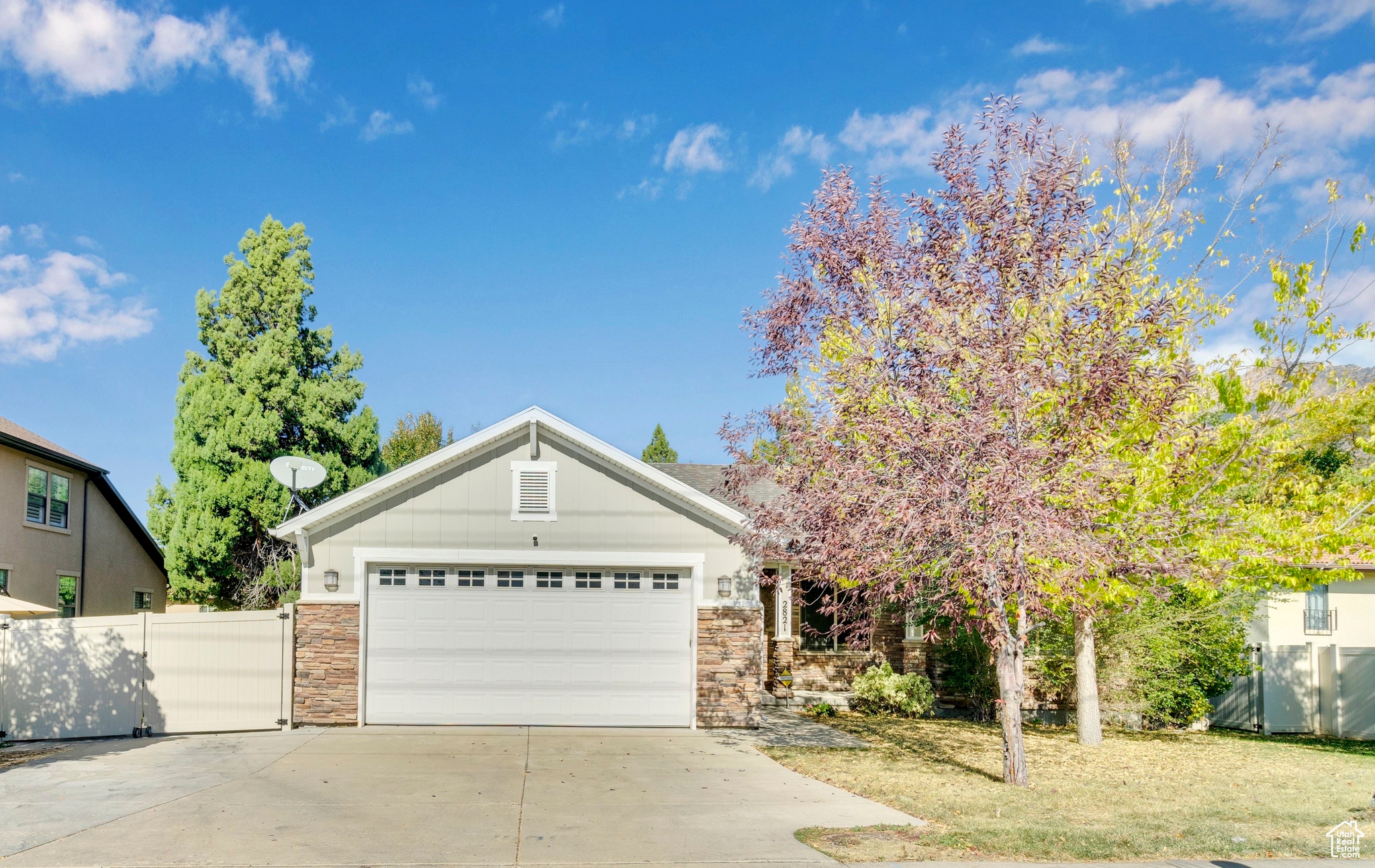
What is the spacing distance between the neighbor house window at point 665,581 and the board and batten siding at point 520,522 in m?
0.41

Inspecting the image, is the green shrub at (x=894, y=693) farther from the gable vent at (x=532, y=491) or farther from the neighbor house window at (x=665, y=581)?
the gable vent at (x=532, y=491)

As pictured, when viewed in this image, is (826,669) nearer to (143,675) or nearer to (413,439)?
(143,675)

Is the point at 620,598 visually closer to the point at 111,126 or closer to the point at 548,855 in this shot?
the point at 548,855

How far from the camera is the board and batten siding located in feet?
46.3

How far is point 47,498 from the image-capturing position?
19812 millimetres

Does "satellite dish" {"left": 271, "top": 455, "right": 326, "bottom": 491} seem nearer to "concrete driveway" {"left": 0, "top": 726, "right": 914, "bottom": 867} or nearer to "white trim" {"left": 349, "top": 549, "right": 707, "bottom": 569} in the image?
"white trim" {"left": 349, "top": 549, "right": 707, "bottom": 569}

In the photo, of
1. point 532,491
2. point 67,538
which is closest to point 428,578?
point 532,491

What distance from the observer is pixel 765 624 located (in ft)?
58.9

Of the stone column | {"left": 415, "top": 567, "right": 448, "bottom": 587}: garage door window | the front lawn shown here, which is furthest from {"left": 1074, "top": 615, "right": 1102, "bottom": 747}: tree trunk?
{"left": 415, "top": 567, "right": 448, "bottom": 587}: garage door window

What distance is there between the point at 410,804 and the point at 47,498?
1576 cm

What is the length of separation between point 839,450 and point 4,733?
12.0 m

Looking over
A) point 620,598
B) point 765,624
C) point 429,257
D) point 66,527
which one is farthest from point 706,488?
point 66,527

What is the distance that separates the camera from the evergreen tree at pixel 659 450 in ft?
177

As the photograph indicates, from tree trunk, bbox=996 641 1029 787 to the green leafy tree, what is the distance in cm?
3178
